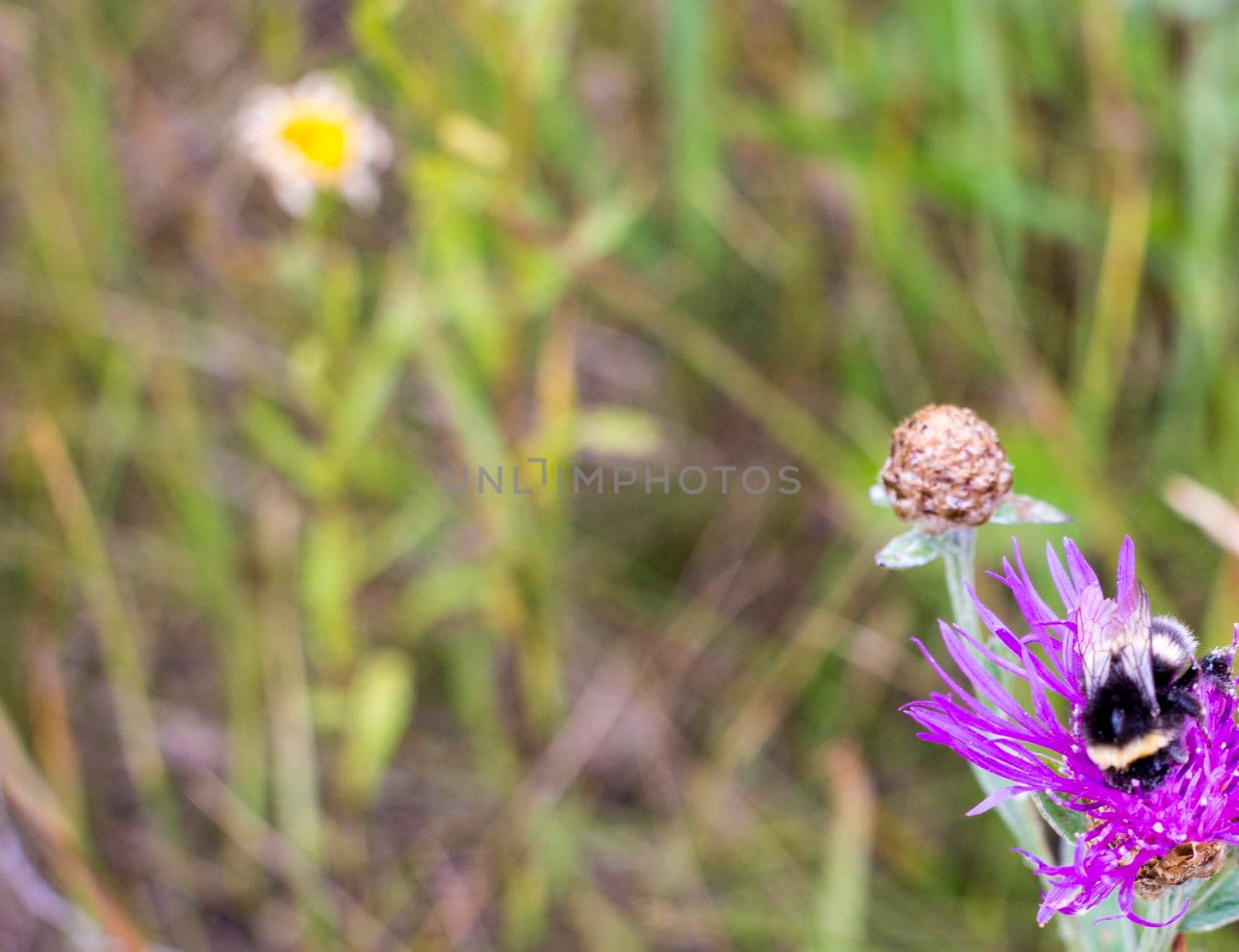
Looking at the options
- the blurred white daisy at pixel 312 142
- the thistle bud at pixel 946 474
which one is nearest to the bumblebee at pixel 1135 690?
the thistle bud at pixel 946 474

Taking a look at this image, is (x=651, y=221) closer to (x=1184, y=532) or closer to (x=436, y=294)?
(x=436, y=294)

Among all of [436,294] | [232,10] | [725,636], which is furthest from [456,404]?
[232,10]

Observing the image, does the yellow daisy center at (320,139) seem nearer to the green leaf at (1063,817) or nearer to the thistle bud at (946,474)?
the thistle bud at (946,474)

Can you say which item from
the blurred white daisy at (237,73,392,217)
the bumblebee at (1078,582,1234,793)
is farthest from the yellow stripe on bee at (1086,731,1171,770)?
the blurred white daisy at (237,73,392,217)

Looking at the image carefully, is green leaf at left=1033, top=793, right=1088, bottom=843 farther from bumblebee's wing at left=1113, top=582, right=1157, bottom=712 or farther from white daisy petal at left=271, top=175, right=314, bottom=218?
white daisy petal at left=271, top=175, right=314, bottom=218

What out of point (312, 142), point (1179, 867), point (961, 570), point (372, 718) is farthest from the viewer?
point (312, 142)

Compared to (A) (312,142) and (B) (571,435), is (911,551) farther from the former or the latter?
(A) (312,142)

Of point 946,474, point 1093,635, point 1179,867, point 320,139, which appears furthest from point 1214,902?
point 320,139
